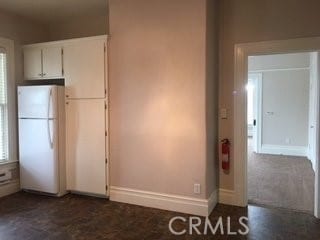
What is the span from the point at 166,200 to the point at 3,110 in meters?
2.84

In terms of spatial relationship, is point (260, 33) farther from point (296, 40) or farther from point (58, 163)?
point (58, 163)

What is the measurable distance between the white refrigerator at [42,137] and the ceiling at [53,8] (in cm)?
118

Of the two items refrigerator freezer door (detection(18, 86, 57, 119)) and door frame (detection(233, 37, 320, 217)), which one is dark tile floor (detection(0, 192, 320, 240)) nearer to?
door frame (detection(233, 37, 320, 217))

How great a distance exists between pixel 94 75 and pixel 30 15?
65.7 inches

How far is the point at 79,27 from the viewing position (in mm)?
4539

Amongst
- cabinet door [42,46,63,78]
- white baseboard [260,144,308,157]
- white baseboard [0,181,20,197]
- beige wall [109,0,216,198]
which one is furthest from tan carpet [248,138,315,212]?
white baseboard [0,181,20,197]

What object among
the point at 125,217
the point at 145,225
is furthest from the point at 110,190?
the point at 145,225

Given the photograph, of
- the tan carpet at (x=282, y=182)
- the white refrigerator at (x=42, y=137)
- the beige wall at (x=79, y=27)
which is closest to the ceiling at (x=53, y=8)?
the beige wall at (x=79, y=27)

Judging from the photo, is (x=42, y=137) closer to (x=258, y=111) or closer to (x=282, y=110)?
(x=258, y=111)

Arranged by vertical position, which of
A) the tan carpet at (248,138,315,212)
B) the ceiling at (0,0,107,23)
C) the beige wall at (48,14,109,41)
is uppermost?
the ceiling at (0,0,107,23)

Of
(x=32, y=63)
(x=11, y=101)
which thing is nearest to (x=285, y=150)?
(x=32, y=63)

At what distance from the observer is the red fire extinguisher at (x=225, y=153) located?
11.6ft

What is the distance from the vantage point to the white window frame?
4055mm

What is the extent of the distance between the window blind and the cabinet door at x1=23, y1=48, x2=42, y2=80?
0.31m
